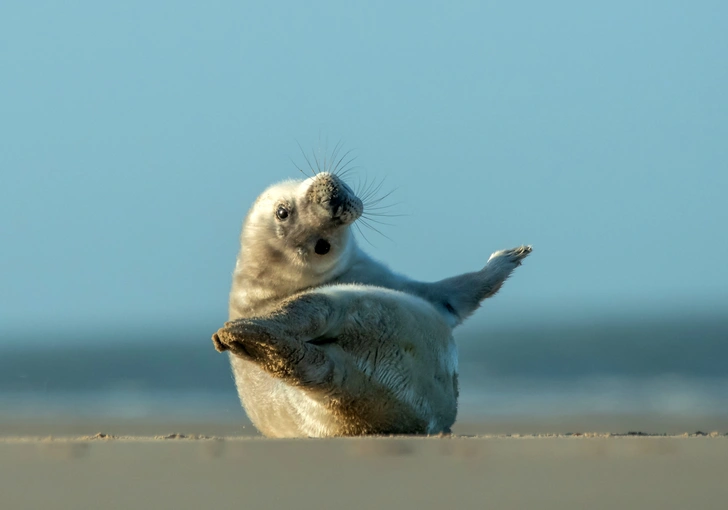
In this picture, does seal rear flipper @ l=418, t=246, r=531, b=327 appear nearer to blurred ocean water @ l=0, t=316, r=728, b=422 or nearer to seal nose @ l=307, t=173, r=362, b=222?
seal nose @ l=307, t=173, r=362, b=222

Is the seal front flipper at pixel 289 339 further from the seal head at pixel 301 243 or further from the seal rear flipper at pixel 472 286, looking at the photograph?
the seal rear flipper at pixel 472 286

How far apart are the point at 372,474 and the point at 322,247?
2.27m

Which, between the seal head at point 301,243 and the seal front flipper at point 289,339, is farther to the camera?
the seal head at point 301,243

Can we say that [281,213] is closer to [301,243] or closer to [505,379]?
[301,243]

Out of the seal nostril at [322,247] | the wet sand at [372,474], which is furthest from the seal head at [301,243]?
the wet sand at [372,474]

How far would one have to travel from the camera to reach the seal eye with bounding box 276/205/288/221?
632cm

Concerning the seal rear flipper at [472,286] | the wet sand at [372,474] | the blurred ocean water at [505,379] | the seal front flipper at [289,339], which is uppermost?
the blurred ocean water at [505,379]

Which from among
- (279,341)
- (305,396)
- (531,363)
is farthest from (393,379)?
(531,363)

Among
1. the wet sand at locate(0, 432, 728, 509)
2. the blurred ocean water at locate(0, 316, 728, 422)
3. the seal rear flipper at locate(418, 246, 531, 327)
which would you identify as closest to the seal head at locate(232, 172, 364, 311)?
the seal rear flipper at locate(418, 246, 531, 327)

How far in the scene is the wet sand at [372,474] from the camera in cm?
389

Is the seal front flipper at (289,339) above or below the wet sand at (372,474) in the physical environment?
above

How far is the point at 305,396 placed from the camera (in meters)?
5.47

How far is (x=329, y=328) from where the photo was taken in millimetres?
5164

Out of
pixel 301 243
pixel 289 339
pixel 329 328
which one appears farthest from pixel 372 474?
pixel 301 243
